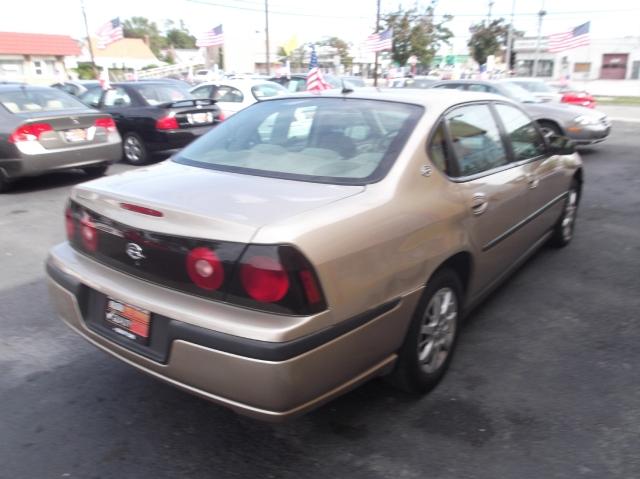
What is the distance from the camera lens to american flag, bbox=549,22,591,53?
21.0 metres

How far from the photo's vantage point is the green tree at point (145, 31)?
118m

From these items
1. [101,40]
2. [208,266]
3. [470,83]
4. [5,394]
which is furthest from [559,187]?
[101,40]

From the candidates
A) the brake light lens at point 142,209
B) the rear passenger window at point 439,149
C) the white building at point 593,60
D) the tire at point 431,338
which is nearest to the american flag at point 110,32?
the rear passenger window at point 439,149

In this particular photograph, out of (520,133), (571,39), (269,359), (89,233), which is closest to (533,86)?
(571,39)

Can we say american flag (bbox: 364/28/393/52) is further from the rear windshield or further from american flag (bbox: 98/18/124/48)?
the rear windshield

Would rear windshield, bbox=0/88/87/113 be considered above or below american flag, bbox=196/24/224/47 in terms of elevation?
below

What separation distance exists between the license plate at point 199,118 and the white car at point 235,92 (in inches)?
47.1

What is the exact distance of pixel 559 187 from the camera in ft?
15.4

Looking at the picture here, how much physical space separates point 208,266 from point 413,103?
1.63 meters

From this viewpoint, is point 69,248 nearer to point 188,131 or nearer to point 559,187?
point 559,187

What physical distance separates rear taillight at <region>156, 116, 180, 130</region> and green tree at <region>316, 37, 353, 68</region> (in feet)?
209

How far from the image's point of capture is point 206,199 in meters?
2.39

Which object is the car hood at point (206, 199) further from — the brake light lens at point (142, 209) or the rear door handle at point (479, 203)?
the rear door handle at point (479, 203)

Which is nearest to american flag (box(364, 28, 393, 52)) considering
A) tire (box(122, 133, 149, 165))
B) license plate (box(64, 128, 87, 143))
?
tire (box(122, 133, 149, 165))
